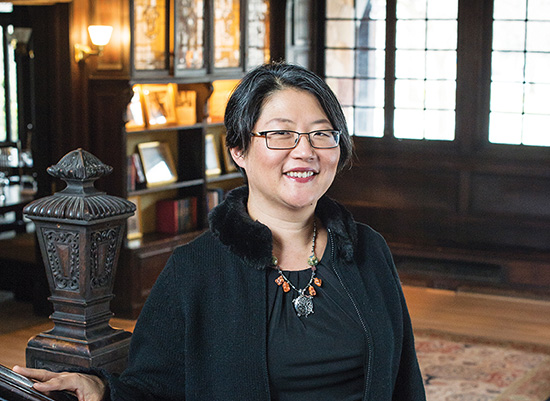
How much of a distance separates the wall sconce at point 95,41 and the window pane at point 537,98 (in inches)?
141

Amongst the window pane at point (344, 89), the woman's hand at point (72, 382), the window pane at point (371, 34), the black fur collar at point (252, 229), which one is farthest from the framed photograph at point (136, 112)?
the woman's hand at point (72, 382)

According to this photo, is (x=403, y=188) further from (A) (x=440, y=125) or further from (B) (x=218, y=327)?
(B) (x=218, y=327)

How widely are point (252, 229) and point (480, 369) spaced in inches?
155

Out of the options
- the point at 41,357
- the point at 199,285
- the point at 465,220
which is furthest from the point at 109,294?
the point at 465,220

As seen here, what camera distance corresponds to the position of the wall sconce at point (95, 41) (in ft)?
20.3

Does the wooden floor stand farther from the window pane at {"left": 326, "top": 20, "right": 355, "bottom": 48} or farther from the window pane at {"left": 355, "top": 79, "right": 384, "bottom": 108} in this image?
the window pane at {"left": 326, "top": 20, "right": 355, "bottom": 48}

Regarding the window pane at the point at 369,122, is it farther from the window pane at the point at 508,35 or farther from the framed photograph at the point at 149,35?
the framed photograph at the point at 149,35

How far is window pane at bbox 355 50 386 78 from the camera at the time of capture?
8.22 meters

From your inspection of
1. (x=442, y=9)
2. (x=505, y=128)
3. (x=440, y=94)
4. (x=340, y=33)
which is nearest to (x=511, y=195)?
(x=505, y=128)

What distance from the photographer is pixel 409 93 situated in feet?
26.7

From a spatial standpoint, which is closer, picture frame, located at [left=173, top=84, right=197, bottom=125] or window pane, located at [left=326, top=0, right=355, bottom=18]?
picture frame, located at [left=173, top=84, right=197, bottom=125]

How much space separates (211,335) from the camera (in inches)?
72.4

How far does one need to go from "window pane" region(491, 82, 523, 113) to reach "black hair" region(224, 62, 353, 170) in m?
6.15

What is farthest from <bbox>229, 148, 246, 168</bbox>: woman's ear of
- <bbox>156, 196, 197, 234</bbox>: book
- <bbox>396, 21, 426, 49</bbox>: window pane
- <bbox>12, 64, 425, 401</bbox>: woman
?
<bbox>396, 21, 426, 49</bbox>: window pane
